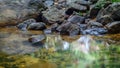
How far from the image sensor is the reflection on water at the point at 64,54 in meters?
6.07

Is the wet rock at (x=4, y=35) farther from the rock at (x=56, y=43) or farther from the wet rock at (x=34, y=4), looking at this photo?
the wet rock at (x=34, y=4)

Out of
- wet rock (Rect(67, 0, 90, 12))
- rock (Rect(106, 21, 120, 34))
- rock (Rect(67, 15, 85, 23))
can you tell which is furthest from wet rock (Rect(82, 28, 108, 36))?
wet rock (Rect(67, 0, 90, 12))

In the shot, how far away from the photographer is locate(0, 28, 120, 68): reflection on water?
6074mm

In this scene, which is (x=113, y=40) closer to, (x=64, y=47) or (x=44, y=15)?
(x=64, y=47)

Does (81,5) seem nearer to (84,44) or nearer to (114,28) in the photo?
(114,28)

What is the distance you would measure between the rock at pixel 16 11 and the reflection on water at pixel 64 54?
3.55 metres

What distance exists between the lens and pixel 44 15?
1339cm

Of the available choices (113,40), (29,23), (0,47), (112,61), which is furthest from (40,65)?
(29,23)

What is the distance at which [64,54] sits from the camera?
7133 millimetres

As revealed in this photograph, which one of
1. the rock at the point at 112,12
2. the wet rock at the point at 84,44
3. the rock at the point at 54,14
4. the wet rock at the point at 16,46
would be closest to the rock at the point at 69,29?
the wet rock at the point at 84,44

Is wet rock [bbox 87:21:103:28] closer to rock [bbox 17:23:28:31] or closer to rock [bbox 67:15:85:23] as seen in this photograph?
rock [bbox 67:15:85:23]

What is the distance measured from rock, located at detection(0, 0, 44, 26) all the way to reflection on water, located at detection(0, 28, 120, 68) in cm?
355

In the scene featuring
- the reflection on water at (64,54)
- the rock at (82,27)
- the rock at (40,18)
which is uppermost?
the rock at (40,18)

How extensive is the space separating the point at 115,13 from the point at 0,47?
4548 millimetres
